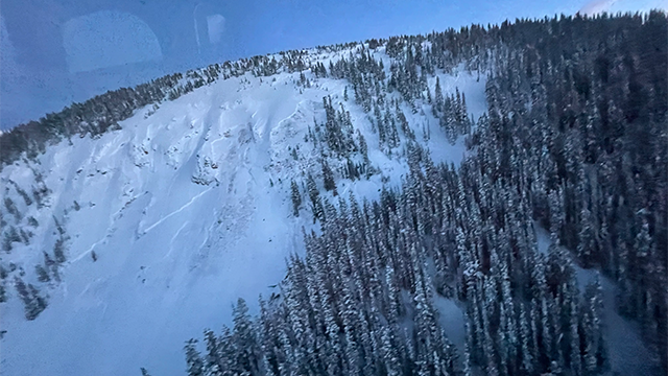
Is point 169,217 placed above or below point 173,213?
below

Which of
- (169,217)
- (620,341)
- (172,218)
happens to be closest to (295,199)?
(172,218)

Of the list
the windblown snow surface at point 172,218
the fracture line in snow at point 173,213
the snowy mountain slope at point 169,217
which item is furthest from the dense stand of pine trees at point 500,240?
the fracture line in snow at point 173,213

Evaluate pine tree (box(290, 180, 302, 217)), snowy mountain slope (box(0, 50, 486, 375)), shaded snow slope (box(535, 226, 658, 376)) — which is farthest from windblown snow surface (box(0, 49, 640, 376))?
pine tree (box(290, 180, 302, 217))

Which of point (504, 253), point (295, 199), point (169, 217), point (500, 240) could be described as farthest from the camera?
point (169, 217)

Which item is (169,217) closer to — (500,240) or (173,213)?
(173,213)

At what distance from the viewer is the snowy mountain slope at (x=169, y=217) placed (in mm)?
30844

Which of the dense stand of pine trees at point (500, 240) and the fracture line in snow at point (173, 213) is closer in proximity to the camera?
the dense stand of pine trees at point (500, 240)

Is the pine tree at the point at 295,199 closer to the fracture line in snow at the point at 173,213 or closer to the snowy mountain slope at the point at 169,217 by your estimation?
the snowy mountain slope at the point at 169,217

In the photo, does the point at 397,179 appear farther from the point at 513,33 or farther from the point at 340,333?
the point at 513,33

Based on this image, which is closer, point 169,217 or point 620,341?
point 620,341

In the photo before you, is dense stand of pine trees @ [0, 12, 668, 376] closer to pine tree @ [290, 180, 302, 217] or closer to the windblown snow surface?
pine tree @ [290, 180, 302, 217]

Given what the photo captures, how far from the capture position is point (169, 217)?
132 ft

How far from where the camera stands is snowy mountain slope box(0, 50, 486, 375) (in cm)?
3084

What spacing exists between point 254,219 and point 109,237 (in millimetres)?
16452
